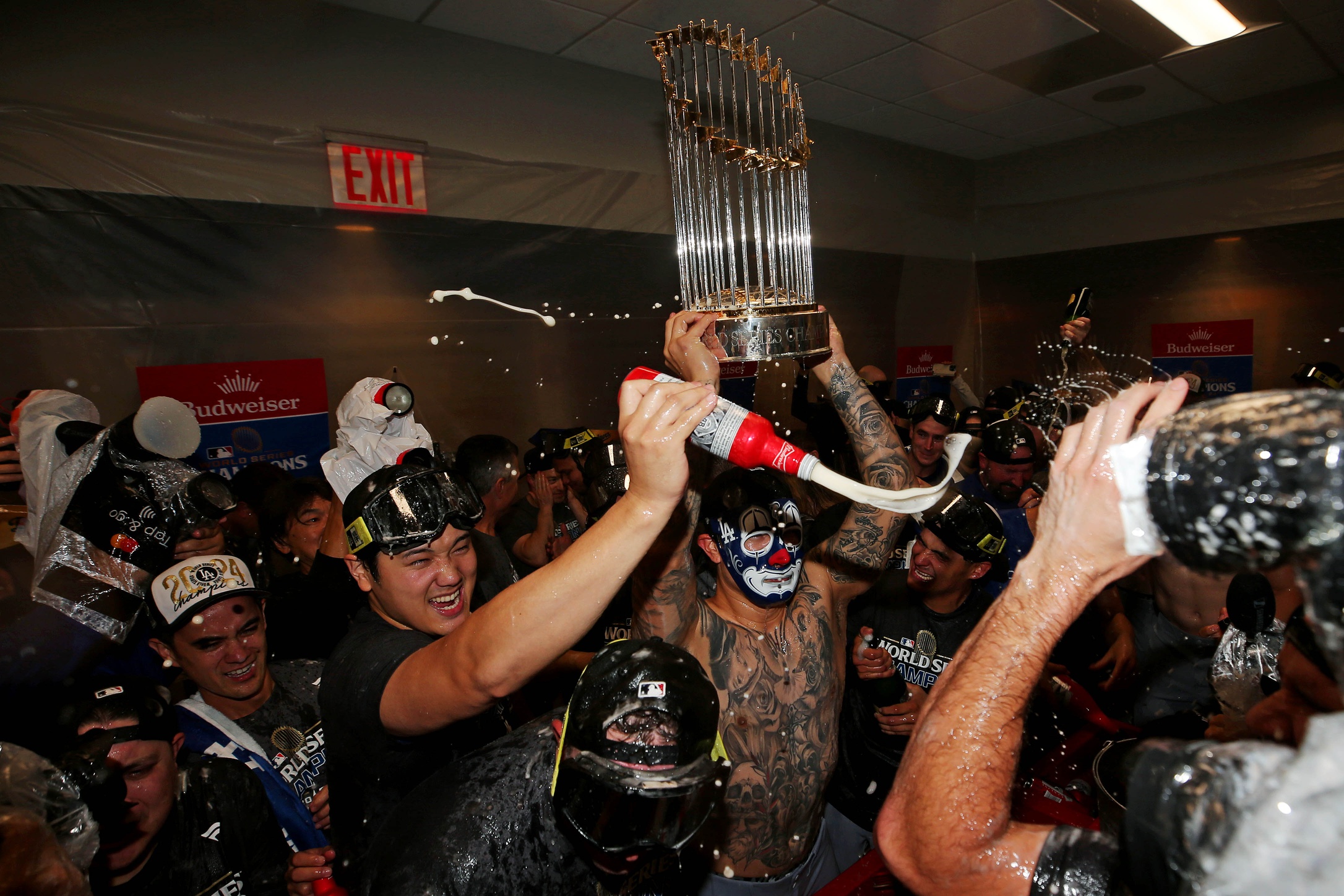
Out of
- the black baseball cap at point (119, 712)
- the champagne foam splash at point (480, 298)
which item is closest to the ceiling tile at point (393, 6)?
the champagne foam splash at point (480, 298)

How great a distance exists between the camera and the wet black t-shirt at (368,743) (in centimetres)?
166

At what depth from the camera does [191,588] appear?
8.45ft

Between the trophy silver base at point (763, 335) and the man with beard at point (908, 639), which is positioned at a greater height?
the trophy silver base at point (763, 335)

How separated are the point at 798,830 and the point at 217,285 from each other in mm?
4672

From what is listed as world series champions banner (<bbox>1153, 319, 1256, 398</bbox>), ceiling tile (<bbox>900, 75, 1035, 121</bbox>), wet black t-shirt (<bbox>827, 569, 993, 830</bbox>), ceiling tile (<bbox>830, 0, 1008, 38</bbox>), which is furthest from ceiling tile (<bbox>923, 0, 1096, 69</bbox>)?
wet black t-shirt (<bbox>827, 569, 993, 830</bbox>)

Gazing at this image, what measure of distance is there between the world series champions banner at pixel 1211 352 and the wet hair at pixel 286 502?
8356 mm

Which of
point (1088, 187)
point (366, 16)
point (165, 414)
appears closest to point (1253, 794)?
point (165, 414)

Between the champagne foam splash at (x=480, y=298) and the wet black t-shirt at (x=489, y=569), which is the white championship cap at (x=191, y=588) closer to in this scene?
the wet black t-shirt at (x=489, y=569)

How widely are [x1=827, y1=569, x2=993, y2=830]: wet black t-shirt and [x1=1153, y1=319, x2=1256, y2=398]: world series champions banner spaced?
19.6 feet

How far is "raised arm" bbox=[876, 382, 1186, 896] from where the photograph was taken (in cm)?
97

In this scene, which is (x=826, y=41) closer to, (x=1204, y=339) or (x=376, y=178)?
(x=376, y=178)

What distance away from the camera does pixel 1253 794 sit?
0.72 meters

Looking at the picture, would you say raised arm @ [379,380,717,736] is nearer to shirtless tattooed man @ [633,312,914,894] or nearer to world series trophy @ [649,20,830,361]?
world series trophy @ [649,20,830,361]

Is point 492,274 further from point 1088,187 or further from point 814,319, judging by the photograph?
point 1088,187
